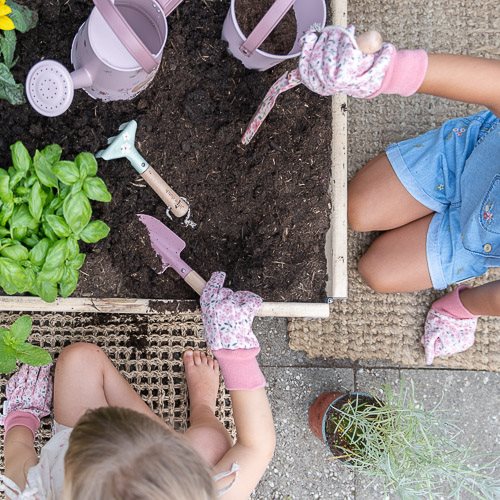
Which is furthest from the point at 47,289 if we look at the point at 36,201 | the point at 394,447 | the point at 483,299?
the point at 483,299

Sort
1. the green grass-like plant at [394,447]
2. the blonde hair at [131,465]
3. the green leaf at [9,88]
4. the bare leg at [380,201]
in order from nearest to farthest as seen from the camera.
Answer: the blonde hair at [131,465]
the green leaf at [9,88]
the green grass-like plant at [394,447]
the bare leg at [380,201]

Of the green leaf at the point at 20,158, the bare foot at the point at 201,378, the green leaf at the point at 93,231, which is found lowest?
the bare foot at the point at 201,378

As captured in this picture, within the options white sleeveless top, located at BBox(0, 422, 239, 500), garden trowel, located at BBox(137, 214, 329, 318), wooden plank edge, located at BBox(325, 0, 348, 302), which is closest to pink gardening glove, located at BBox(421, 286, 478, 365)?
wooden plank edge, located at BBox(325, 0, 348, 302)

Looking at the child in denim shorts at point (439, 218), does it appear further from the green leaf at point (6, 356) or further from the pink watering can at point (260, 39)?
the green leaf at point (6, 356)

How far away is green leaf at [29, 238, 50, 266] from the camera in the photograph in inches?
36.8

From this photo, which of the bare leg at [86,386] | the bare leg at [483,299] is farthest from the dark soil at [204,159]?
the bare leg at [483,299]

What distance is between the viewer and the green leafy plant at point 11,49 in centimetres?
102

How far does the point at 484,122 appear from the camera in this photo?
1.26 metres

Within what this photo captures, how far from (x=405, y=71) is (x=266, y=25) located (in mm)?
225

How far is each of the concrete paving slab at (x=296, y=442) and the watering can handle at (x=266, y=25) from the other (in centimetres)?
77

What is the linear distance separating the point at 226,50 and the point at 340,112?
248 millimetres

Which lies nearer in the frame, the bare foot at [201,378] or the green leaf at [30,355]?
the green leaf at [30,355]

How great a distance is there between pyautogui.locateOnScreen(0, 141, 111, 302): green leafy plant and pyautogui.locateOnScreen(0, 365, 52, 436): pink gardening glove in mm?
324

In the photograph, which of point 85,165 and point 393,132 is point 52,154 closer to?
point 85,165
